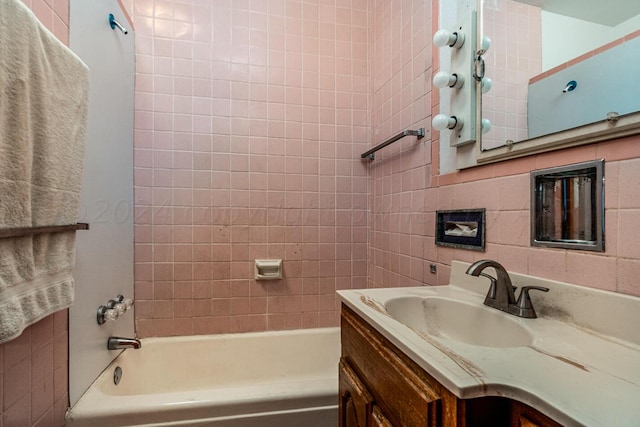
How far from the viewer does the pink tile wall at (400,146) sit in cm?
133

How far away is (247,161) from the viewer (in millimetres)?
1722

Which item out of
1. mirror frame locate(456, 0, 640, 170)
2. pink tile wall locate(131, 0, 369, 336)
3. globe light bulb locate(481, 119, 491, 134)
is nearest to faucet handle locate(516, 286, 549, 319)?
mirror frame locate(456, 0, 640, 170)

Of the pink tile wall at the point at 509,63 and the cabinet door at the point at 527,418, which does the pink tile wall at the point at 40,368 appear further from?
the pink tile wall at the point at 509,63

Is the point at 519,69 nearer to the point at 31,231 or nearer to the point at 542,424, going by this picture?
the point at 542,424

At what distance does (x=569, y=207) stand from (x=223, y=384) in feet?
5.66

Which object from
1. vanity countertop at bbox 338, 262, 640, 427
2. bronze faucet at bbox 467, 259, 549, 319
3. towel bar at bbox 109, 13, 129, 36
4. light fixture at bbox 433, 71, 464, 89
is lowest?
vanity countertop at bbox 338, 262, 640, 427

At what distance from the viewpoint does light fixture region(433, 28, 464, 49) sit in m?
1.09

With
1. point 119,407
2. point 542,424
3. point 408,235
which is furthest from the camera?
point 408,235

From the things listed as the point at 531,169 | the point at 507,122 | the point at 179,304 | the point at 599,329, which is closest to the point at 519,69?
the point at 507,122

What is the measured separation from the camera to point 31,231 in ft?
2.40

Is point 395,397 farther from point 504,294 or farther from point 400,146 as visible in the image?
point 400,146

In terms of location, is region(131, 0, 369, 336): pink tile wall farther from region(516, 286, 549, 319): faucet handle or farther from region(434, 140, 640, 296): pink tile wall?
region(516, 286, 549, 319): faucet handle

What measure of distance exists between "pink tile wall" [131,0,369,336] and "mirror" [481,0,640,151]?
97 centimetres

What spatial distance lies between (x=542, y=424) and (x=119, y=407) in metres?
1.25
